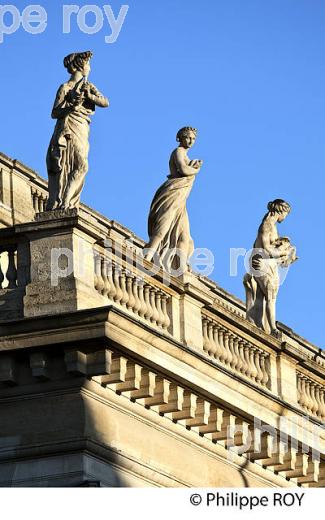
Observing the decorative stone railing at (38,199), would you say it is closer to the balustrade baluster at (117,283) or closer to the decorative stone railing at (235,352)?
the decorative stone railing at (235,352)

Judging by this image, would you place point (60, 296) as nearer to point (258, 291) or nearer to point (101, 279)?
point (101, 279)

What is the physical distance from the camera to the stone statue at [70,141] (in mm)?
39469

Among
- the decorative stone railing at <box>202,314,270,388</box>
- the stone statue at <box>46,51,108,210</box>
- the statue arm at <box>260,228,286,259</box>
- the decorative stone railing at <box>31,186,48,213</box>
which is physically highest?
the decorative stone railing at <box>31,186,48,213</box>

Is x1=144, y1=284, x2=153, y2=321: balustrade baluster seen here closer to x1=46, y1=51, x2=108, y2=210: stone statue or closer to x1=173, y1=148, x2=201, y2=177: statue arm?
x1=46, y1=51, x2=108, y2=210: stone statue

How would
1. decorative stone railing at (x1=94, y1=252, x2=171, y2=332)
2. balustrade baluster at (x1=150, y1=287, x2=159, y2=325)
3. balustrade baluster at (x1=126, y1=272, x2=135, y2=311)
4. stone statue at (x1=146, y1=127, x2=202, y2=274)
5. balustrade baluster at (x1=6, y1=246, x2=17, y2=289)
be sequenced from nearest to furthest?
balustrade baluster at (x1=6, y1=246, x2=17, y2=289), decorative stone railing at (x1=94, y1=252, x2=171, y2=332), balustrade baluster at (x1=126, y1=272, x2=135, y2=311), balustrade baluster at (x1=150, y1=287, x2=159, y2=325), stone statue at (x1=146, y1=127, x2=202, y2=274)

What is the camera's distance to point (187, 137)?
42.7m

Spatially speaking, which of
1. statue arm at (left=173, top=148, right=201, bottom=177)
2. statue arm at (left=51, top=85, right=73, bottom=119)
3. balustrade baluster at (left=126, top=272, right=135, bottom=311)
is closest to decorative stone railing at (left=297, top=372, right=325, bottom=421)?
statue arm at (left=173, top=148, right=201, bottom=177)

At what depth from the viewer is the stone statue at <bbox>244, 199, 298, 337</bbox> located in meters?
45.2

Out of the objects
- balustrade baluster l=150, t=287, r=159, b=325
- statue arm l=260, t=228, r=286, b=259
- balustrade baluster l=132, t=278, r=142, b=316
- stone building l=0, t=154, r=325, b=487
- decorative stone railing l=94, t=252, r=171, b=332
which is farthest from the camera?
statue arm l=260, t=228, r=286, b=259

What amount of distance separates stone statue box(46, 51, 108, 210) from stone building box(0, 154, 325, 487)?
1.98 feet

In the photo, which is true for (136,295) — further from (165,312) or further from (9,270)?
(9,270)

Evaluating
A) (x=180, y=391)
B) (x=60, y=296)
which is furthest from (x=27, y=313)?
(x=180, y=391)

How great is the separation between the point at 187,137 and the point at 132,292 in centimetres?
385

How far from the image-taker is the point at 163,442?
131ft
